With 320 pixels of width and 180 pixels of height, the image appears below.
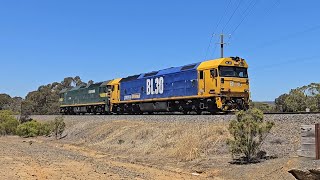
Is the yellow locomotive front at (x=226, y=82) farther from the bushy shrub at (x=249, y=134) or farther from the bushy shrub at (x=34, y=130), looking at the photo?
the bushy shrub at (x=34, y=130)

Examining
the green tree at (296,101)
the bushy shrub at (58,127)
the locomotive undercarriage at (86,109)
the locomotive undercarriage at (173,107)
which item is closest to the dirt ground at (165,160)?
the locomotive undercarriage at (173,107)

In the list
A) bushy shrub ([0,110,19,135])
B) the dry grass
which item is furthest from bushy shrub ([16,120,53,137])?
the dry grass

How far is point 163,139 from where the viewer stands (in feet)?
64.0

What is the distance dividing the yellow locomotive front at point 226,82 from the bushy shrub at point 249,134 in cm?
829

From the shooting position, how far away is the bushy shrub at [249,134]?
13781 mm

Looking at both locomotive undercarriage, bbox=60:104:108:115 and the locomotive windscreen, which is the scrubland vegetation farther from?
the locomotive windscreen

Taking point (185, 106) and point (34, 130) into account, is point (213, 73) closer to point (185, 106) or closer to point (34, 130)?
point (185, 106)

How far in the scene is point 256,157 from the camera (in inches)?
547

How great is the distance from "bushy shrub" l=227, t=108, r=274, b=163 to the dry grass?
1877mm

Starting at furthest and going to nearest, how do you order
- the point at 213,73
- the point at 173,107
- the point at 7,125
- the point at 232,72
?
1. the point at 7,125
2. the point at 173,107
3. the point at 232,72
4. the point at 213,73

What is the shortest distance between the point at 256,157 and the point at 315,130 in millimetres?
7001

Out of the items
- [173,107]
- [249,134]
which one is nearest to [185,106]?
[173,107]

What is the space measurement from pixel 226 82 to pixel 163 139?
6.11m

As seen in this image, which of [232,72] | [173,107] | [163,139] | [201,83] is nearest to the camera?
[163,139]
